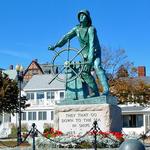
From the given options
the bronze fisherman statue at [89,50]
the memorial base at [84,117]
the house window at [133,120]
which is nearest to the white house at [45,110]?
the house window at [133,120]

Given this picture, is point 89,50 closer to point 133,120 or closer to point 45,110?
point 133,120

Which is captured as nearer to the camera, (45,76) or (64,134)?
(64,134)

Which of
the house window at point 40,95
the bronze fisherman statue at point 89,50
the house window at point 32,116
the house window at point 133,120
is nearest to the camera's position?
the bronze fisherman statue at point 89,50

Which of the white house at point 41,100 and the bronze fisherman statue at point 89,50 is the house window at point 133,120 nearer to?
the white house at point 41,100

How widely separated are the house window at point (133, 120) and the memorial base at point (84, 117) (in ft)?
148

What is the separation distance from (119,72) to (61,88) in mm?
21182

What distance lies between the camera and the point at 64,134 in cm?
2048

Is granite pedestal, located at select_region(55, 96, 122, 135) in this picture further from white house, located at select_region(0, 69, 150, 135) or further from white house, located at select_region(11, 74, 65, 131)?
white house, located at select_region(11, 74, 65, 131)

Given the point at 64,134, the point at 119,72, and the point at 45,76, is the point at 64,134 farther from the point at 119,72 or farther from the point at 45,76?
the point at 45,76

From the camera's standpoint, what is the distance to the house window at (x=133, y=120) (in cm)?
6612

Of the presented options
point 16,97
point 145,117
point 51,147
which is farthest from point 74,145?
point 145,117

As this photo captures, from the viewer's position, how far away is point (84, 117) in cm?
2066

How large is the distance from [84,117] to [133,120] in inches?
1840

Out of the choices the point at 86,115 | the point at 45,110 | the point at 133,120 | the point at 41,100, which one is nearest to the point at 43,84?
the point at 41,100
